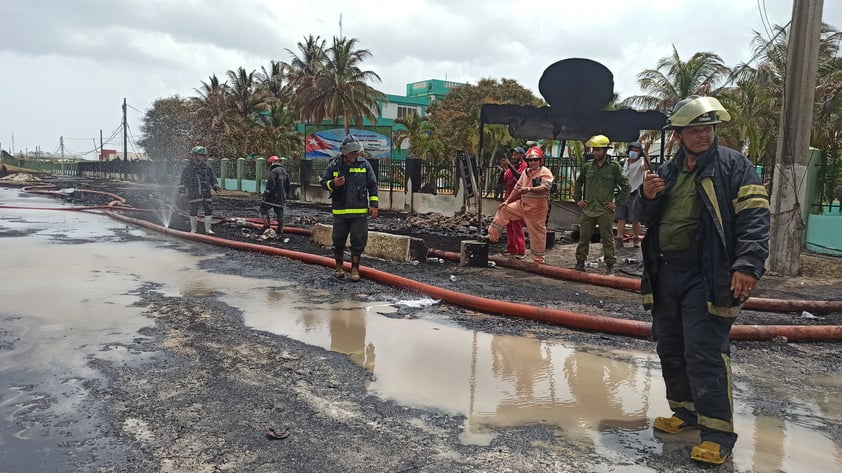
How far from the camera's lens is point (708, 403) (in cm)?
290

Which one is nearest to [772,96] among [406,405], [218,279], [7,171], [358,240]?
[358,240]

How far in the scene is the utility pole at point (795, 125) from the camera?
25.6 feet

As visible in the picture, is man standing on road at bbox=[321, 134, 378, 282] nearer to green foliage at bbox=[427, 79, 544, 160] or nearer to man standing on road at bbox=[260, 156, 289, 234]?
man standing on road at bbox=[260, 156, 289, 234]

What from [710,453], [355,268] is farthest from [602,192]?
[710,453]

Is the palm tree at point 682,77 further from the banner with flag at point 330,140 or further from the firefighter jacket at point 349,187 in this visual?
the firefighter jacket at point 349,187

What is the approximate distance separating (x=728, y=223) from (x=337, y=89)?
37.3 meters

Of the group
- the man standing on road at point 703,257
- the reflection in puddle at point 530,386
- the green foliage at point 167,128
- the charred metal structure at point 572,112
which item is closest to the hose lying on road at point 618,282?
the charred metal structure at point 572,112

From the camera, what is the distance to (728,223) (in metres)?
2.91

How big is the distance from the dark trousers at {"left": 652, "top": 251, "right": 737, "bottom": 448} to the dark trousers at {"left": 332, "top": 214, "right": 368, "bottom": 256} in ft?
15.3

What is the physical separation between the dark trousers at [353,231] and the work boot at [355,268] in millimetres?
50

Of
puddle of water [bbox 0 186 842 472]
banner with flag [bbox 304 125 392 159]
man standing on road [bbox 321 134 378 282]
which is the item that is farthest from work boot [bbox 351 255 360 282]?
banner with flag [bbox 304 125 392 159]

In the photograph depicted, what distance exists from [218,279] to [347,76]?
3360cm

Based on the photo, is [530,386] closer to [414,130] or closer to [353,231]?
[353,231]

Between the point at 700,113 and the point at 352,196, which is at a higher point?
the point at 700,113
